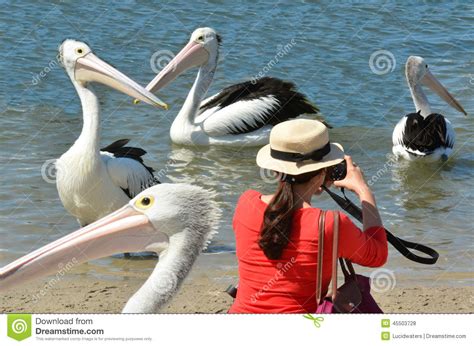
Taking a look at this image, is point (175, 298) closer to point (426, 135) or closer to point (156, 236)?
point (156, 236)

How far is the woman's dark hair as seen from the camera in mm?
3746

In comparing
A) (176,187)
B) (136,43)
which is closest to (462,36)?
(136,43)

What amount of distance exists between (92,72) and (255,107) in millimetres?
3508

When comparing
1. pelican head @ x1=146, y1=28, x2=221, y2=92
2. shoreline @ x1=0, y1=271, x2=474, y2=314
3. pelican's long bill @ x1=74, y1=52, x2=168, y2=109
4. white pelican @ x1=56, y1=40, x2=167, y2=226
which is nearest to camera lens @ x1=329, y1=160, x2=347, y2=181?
shoreline @ x1=0, y1=271, x2=474, y2=314

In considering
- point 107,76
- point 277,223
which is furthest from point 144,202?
point 107,76

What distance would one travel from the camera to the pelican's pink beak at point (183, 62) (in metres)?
10.9

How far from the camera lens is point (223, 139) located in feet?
35.4

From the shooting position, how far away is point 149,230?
421 centimetres

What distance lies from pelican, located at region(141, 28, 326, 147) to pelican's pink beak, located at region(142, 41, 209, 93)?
0.03 feet

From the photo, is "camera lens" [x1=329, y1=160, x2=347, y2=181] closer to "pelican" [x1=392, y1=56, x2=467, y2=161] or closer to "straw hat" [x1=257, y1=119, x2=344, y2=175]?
"straw hat" [x1=257, y1=119, x2=344, y2=175]

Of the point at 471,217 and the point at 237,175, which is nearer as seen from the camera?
the point at 471,217
